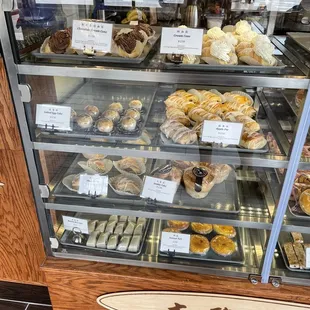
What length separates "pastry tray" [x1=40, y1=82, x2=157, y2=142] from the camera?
1364 millimetres

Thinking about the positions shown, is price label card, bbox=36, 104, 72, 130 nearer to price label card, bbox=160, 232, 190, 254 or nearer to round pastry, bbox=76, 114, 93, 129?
round pastry, bbox=76, 114, 93, 129

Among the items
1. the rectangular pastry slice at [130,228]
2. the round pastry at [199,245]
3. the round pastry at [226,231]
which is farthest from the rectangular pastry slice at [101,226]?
the round pastry at [226,231]

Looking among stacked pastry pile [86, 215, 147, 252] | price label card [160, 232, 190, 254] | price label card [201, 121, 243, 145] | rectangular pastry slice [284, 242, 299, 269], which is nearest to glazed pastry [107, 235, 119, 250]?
stacked pastry pile [86, 215, 147, 252]

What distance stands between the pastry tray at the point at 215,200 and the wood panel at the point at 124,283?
310 mm

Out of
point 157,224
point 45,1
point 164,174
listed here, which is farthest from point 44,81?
point 157,224

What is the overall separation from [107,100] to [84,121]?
0.30 m

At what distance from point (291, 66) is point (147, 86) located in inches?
30.7

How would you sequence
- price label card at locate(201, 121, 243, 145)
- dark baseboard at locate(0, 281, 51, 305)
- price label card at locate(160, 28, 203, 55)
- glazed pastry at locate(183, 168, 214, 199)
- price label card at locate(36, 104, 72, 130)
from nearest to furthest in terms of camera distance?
price label card at locate(160, 28, 203, 55) < price label card at locate(201, 121, 243, 145) < price label card at locate(36, 104, 72, 130) < glazed pastry at locate(183, 168, 214, 199) < dark baseboard at locate(0, 281, 51, 305)

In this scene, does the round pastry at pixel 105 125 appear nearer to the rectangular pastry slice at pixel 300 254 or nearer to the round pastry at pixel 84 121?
the round pastry at pixel 84 121

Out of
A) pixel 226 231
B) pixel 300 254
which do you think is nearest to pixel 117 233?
pixel 226 231

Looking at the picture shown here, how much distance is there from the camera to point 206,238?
1.58 metres

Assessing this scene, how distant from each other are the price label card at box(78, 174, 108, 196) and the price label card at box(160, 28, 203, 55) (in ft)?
2.31

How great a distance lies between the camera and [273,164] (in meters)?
1.20

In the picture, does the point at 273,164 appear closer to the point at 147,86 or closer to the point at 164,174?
the point at 164,174
